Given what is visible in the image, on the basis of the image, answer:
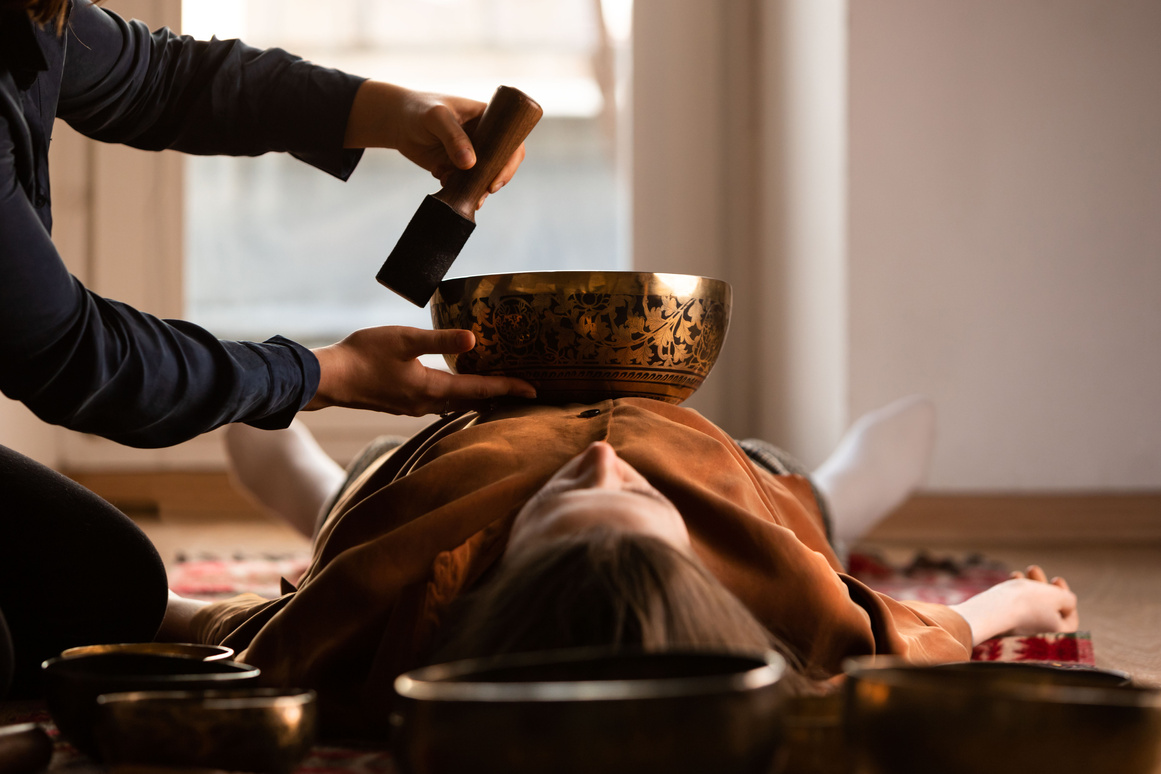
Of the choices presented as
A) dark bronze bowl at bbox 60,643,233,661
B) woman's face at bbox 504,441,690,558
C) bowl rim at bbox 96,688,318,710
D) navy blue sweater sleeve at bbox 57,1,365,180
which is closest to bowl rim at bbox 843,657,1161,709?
woman's face at bbox 504,441,690,558

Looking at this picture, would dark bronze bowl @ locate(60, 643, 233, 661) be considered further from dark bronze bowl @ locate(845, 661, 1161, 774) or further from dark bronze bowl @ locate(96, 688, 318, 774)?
dark bronze bowl @ locate(845, 661, 1161, 774)

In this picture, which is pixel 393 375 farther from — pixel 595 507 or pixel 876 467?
pixel 876 467

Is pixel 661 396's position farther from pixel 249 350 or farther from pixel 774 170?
pixel 774 170

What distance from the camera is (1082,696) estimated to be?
447 mm

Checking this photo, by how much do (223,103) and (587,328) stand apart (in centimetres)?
47

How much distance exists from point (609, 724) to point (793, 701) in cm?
18

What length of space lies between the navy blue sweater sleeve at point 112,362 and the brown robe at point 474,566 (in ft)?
0.42

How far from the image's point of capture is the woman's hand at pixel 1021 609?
109 centimetres

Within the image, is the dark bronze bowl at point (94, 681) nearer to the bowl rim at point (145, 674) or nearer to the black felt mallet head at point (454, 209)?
the bowl rim at point (145, 674)

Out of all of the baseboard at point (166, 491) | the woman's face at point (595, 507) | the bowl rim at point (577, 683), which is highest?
the woman's face at point (595, 507)

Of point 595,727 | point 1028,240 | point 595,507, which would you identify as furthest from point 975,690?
point 1028,240

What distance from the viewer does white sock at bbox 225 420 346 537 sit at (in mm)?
1671

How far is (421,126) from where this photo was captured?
1047mm

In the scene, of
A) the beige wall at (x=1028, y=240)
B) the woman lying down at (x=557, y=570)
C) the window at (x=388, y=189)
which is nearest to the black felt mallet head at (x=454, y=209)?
the woman lying down at (x=557, y=570)
